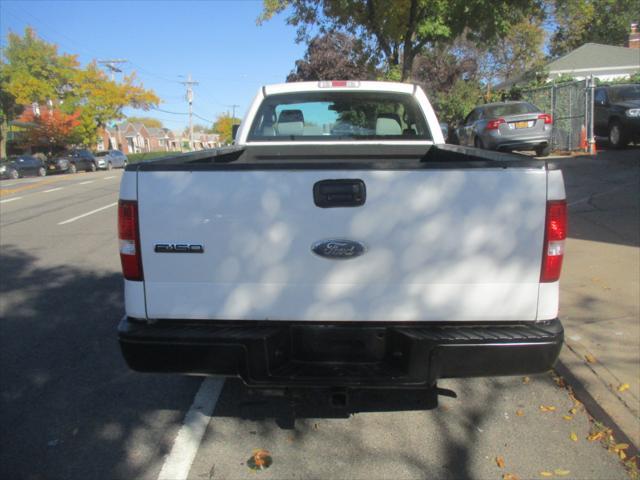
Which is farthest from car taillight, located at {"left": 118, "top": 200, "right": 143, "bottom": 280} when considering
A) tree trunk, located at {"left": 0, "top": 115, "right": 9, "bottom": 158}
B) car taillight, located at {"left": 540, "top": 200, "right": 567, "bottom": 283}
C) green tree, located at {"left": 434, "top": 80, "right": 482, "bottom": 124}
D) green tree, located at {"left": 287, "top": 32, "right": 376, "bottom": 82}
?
tree trunk, located at {"left": 0, "top": 115, "right": 9, "bottom": 158}

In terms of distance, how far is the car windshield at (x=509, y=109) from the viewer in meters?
14.2

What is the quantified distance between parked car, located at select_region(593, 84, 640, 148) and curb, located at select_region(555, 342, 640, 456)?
11.1 meters

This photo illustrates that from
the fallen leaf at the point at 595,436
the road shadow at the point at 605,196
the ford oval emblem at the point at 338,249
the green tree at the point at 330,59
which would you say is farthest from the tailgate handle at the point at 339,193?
the green tree at the point at 330,59

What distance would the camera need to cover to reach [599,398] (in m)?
3.50

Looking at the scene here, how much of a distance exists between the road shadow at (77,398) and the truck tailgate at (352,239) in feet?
3.42

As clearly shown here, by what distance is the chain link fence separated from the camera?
567 inches

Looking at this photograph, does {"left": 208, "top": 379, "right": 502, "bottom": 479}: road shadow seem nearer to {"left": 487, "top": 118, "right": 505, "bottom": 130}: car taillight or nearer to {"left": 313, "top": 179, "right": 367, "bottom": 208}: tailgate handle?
{"left": 313, "top": 179, "right": 367, "bottom": 208}: tailgate handle

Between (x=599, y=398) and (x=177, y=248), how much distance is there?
2708 mm

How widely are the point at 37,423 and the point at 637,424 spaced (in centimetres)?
355

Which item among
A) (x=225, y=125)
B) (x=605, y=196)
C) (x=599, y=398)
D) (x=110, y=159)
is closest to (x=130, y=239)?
(x=599, y=398)

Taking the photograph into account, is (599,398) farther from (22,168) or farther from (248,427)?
(22,168)

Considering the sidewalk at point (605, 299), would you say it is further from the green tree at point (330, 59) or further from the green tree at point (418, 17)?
the green tree at point (330, 59)

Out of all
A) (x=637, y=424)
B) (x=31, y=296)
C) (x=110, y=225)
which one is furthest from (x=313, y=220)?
(x=110, y=225)

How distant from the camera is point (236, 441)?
324 centimetres
